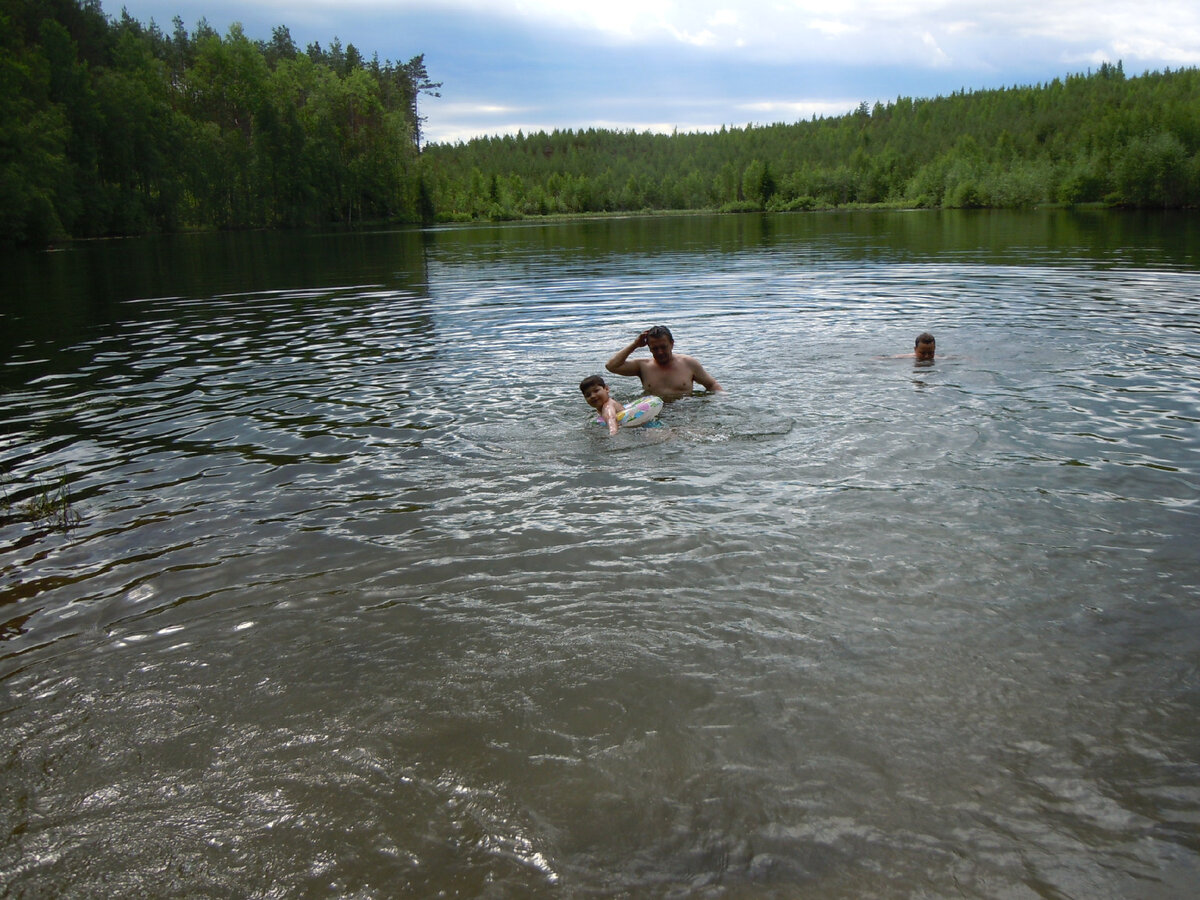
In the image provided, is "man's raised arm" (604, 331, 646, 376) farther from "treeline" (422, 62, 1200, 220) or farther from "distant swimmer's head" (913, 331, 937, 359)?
"treeline" (422, 62, 1200, 220)

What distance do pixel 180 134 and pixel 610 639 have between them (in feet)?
324

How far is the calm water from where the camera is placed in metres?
3.54

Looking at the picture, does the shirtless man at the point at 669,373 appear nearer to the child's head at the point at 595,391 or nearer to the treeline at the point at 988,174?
the child's head at the point at 595,391

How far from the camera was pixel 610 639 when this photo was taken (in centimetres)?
523

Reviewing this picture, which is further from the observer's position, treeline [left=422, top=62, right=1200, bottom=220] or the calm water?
treeline [left=422, top=62, right=1200, bottom=220]

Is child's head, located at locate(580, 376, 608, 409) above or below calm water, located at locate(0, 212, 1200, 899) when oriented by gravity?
Result: above

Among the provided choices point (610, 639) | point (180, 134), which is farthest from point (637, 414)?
point (180, 134)

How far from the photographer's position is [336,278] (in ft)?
109

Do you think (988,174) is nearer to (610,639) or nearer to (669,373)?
(669,373)

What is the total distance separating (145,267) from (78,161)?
147 feet

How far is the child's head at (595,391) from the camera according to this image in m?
10.2

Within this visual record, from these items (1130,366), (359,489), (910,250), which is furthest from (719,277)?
(359,489)

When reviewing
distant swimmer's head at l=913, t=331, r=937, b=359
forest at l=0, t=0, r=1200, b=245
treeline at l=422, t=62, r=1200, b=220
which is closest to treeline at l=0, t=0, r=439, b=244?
forest at l=0, t=0, r=1200, b=245

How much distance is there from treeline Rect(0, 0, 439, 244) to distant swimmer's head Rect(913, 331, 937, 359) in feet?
197
